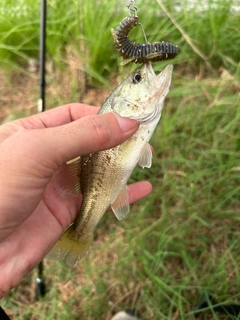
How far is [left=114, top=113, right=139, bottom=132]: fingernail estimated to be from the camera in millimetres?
1617

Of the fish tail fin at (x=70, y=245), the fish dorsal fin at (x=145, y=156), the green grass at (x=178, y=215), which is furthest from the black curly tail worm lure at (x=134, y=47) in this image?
the green grass at (x=178, y=215)

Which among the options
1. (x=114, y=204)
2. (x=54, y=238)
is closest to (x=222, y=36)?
(x=114, y=204)

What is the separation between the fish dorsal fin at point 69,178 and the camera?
6.06 ft

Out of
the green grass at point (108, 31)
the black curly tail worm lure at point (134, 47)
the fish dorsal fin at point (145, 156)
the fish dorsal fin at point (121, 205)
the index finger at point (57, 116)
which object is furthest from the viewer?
the green grass at point (108, 31)

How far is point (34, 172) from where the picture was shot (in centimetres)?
160

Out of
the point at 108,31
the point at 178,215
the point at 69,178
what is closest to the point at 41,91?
A: the point at 69,178

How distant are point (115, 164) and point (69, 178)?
27 centimetres

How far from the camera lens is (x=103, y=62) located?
3148 millimetres

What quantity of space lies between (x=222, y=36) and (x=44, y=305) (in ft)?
7.77

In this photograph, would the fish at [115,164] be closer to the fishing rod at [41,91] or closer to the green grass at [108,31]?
the fishing rod at [41,91]

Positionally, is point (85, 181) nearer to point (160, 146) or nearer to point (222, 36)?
point (160, 146)

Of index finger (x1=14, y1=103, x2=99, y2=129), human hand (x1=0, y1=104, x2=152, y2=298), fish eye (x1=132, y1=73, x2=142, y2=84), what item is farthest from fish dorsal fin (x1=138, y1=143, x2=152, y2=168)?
index finger (x1=14, y1=103, x2=99, y2=129)

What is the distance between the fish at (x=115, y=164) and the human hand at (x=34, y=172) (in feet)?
0.29

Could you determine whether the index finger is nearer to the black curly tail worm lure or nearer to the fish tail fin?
the fish tail fin
